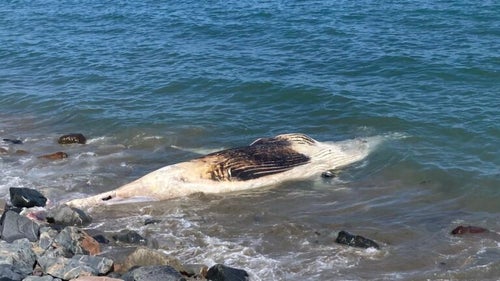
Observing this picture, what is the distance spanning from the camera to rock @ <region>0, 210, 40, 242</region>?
45.8 ft

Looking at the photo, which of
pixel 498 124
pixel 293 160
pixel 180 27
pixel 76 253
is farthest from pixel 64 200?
pixel 180 27

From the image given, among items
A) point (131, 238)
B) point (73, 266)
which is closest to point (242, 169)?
point (131, 238)

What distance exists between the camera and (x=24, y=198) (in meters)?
16.2

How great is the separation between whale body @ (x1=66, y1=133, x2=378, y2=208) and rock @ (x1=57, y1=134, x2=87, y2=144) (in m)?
5.48

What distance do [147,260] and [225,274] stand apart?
Answer: 1.73 m

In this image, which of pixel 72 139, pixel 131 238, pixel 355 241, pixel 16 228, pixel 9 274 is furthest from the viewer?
pixel 72 139

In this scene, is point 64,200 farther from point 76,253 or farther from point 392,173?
point 392,173

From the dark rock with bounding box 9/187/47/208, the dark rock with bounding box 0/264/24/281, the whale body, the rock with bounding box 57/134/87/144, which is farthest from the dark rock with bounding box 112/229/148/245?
the rock with bounding box 57/134/87/144

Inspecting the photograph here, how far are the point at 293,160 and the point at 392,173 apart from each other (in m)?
2.68

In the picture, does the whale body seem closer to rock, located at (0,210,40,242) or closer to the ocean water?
the ocean water

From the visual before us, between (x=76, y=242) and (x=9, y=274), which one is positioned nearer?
(x=9, y=274)

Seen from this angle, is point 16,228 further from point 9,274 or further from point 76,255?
point 9,274

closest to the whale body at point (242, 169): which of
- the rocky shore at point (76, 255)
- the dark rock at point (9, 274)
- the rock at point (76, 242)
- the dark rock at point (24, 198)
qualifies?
the dark rock at point (24, 198)

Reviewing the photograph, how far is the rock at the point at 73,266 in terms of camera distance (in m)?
12.2
